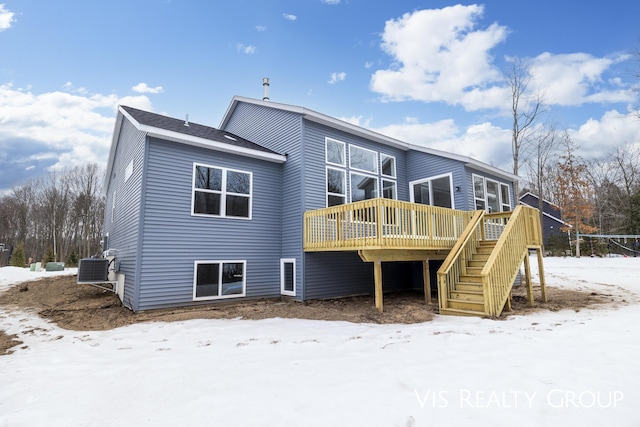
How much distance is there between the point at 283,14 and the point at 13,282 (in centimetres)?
1673

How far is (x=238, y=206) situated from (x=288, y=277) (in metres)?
2.59

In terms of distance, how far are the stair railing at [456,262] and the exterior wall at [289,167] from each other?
3.71 m

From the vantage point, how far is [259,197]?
9.46 m

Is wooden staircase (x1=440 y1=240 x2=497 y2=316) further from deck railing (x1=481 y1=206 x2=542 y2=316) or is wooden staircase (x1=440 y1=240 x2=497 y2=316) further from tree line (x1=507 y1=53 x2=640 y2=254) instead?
tree line (x1=507 y1=53 x2=640 y2=254)

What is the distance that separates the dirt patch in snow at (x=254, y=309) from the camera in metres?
6.73

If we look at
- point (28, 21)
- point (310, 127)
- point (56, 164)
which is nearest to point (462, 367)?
point (310, 127)

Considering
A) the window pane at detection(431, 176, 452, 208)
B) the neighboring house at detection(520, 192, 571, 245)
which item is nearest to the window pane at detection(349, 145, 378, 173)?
the window pane at detection(431, 176, 452, 208)

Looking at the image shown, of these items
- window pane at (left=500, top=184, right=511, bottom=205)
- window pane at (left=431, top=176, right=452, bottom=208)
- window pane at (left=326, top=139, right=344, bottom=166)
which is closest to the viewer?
window pane at (left=326, top=139, right=344, bottom=166)

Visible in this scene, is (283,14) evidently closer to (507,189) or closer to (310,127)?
(310,127)

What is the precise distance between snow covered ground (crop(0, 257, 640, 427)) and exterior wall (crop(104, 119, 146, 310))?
84.6 inches

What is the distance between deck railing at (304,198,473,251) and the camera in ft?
23.5

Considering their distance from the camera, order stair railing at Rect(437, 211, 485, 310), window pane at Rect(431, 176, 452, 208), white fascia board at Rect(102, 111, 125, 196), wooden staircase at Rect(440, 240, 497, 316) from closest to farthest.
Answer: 1. wooden staircase at Rect(440, 240, 497, 316)
2. stair railing at Rect(437, 211, 485, 310)
3. white fascia board at Rect(102, 111, 125, 196)
4. window pane at Rect(431, 176, 452, 208)

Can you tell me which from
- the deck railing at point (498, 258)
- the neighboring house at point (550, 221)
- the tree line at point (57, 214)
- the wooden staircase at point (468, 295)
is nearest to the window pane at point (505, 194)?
the deck railing at point (498, 258)

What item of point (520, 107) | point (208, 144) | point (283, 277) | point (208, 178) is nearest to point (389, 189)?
point (283, 277)
